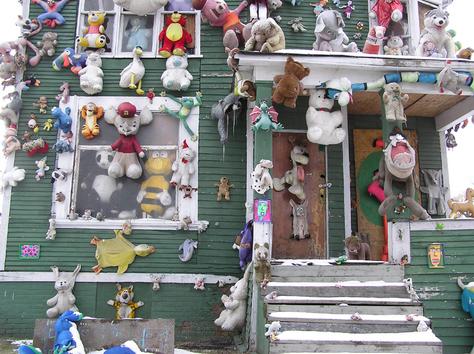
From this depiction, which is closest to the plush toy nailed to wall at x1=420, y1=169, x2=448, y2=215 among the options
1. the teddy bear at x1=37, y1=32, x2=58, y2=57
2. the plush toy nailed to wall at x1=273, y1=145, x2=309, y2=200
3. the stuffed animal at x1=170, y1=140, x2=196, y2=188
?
the plush toy nailed to wall at x1=273, y1=145, x2=309, y2=200

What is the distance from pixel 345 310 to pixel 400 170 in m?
2.04

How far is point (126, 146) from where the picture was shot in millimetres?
8031

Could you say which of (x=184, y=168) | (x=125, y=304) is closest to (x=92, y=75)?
(x=184, y=168)

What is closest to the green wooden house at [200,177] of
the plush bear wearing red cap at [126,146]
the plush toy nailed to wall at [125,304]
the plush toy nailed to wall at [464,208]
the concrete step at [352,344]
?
the plush toy nailed to wall at [125,304]

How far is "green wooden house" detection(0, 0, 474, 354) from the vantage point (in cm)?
768

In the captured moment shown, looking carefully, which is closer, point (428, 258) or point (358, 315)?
point (358, 315)

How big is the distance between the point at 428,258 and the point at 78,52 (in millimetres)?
6715

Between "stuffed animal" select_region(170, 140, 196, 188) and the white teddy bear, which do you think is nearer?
the white teddy bear

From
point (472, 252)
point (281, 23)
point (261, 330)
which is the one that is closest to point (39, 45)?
point (281, 23)

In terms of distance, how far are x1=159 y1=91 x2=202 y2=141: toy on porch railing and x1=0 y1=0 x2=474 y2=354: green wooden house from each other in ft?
0.29

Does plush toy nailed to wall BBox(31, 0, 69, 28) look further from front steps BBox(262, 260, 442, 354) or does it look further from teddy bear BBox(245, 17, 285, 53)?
front steps BBox(262, 260, 442, 354)

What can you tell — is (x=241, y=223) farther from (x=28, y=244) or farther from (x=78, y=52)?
(x=78, y=52)

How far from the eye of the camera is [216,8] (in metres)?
8.27

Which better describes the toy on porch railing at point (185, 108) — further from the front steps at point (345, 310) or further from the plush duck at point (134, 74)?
the front steps at point (345, 310)
